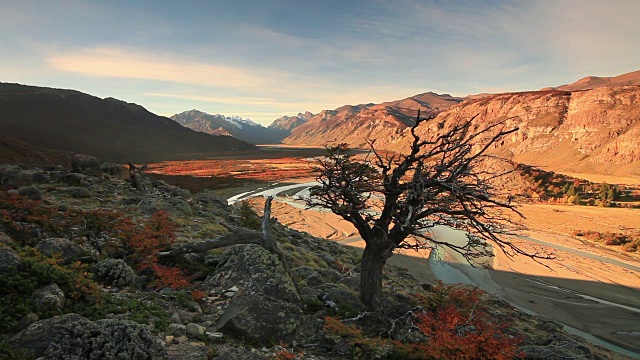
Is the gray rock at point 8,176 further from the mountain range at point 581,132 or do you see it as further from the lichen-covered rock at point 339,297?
the mountain range at point 581,132

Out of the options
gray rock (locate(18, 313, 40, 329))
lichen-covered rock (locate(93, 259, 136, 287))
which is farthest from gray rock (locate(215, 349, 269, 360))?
lichen-covered rock (locate(93, 259, 136, 287))

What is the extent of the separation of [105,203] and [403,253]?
68.1 feet

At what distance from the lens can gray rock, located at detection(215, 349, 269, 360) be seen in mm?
5065

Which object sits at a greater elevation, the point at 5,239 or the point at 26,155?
the point at 26,155

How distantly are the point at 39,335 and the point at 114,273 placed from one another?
13.0 feet

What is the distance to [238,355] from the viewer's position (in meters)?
5.23

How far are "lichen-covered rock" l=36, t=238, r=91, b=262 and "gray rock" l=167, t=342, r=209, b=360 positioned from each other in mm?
4887

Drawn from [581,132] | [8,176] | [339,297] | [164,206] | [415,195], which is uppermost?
[581,132]

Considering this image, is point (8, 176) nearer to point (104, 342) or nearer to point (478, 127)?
point (104, 342)

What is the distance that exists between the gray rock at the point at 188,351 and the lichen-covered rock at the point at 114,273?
11.3 feet

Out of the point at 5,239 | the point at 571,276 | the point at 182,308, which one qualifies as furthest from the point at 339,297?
the point at 571,276

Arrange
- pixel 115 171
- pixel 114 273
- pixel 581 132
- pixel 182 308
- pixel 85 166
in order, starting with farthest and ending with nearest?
pixel 581 132 → pixel 115 171 → pixel 85 166 → pixel 114 273 → pixel 182 308

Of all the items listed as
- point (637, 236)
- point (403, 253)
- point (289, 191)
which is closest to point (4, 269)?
point (403, 253)

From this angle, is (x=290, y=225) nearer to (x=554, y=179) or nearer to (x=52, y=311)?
(x=52, y=311)
